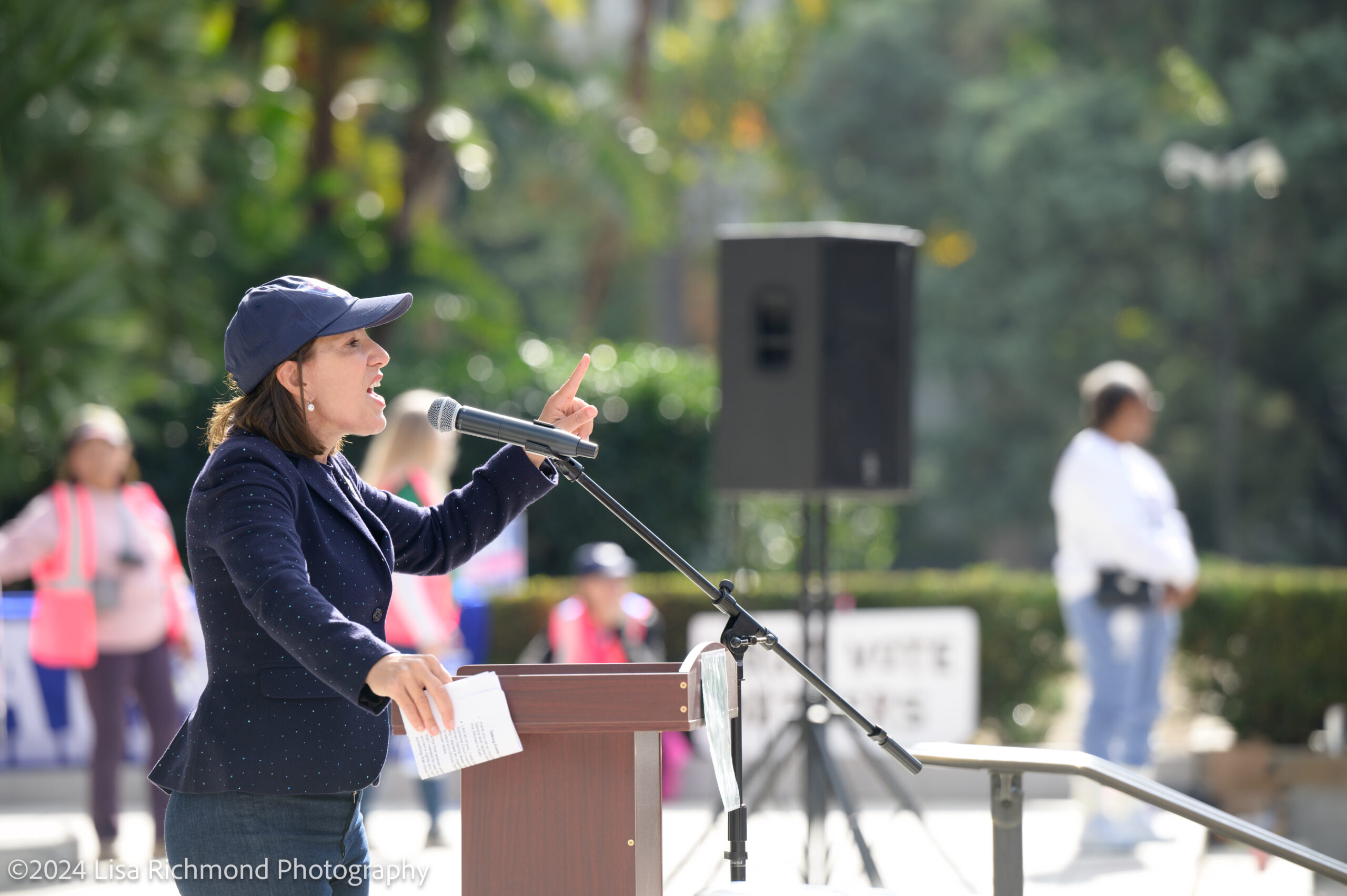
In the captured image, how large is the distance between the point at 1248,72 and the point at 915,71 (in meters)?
6.78

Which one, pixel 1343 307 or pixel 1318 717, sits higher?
pixel 1343 307

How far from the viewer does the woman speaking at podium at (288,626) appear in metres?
1.96

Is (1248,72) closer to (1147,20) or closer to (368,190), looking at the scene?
(1147,20)

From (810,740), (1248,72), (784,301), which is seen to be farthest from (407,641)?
(1248,72)

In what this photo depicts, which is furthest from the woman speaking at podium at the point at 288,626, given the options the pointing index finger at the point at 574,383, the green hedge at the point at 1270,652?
the green hedge at the point at 1270,652

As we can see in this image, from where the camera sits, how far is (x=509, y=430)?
7.74 feet

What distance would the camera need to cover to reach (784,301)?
5922mm

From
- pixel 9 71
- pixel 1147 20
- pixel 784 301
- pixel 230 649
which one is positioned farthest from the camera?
pixel 1147 20

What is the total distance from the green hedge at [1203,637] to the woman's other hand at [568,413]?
5609 millimetres

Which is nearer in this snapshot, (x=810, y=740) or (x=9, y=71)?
(x=810, y=740)

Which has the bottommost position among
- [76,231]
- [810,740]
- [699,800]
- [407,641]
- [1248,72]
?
[699,800]

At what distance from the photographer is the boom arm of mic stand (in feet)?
7.74

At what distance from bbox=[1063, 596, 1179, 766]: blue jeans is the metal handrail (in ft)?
11.4

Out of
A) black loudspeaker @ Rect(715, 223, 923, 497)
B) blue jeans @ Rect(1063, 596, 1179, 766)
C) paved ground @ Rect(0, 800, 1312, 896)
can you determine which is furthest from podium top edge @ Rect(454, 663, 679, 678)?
blue jeans @ Rect(1063, 596, 1179, 766)
